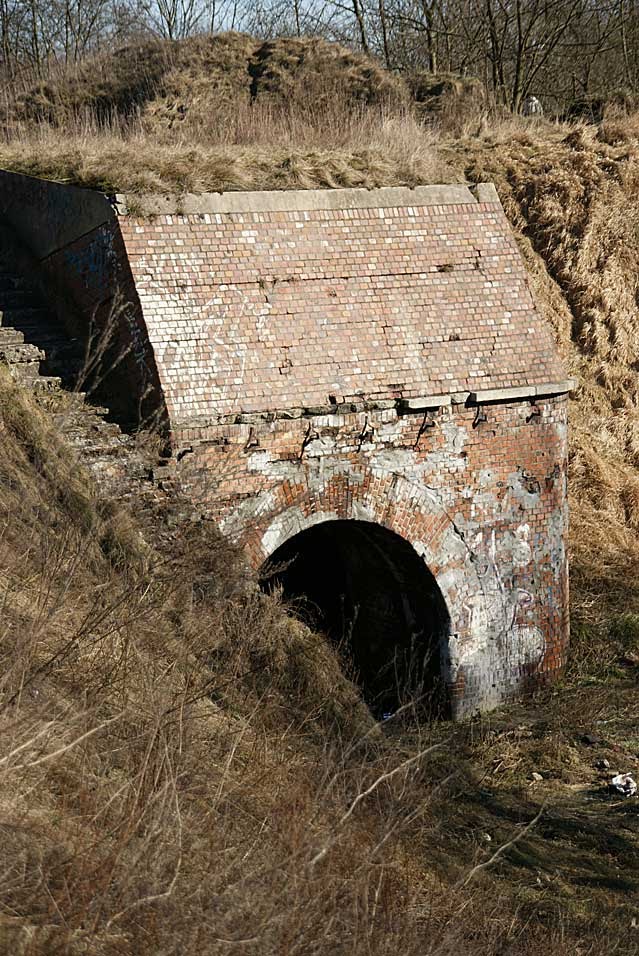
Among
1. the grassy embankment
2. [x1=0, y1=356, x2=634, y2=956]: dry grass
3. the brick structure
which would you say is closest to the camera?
[x1=0, y1=356, x2=634, y2=956]: dry grass

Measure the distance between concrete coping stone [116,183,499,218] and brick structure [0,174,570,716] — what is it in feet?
0.07

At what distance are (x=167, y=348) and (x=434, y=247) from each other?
2.95 meters

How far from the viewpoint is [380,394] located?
8.64m

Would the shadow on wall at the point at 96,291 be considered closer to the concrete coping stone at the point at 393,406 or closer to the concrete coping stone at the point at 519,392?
the concrete coping stone at the point at 393,406

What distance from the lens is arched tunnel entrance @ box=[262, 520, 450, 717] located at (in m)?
9.23

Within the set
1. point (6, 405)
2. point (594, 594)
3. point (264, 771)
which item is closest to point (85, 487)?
point (6, 405)

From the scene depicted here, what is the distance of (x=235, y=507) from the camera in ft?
26.6

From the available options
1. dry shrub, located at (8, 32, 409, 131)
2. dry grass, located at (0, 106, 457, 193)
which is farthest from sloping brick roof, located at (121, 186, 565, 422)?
dry shrub, located at (8, 32, 409, 131)

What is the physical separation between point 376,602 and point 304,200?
407 cm

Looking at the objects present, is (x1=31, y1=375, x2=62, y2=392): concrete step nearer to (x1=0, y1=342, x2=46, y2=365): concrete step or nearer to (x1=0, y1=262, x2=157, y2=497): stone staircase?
(x1=0, y1=262, x2=157, y2=497): stone staircase

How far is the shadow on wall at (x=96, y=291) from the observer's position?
26.2 feet

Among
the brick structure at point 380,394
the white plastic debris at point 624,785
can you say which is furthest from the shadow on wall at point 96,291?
the white plastic debris at point 624,785

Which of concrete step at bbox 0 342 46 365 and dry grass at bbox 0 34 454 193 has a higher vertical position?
dry grass at bbox 0 34 454 193

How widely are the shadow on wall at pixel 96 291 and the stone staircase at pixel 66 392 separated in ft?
0.53
